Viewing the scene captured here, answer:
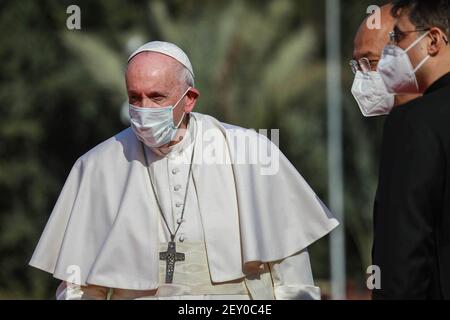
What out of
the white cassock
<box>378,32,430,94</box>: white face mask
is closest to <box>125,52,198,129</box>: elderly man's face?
the white cassock

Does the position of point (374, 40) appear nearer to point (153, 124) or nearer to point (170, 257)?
point (153, 124)

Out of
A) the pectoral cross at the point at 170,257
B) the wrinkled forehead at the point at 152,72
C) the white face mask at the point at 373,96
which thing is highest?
the wrinkled forehead at the point at 152,72

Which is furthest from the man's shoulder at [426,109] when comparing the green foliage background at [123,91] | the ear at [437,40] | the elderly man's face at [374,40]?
the green foliage background at [123,91]

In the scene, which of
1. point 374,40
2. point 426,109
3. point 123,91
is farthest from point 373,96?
point 123,91

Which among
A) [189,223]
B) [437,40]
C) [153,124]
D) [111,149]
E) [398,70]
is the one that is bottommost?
[189,223]

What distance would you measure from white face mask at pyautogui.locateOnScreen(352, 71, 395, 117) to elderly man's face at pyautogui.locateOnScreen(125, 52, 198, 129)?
2.88ft

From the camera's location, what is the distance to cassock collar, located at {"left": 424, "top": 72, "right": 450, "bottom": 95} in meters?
4.27

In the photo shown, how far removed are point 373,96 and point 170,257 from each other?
1318 millimetres

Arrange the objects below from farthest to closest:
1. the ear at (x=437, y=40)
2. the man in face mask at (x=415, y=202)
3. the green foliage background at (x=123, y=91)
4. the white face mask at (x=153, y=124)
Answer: the green foliage background at (x=123, y=91)
the white face mask at (x=153, y=124)
the ear at (x=437, y=40)
the man in face mask at (x=415, y=202)

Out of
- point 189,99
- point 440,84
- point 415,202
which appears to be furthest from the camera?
point 189,99

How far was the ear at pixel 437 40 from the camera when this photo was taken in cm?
437

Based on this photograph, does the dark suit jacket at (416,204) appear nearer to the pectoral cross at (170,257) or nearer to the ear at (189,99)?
the pectoral cross at (170,257)

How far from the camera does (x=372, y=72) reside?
18.8 ft
